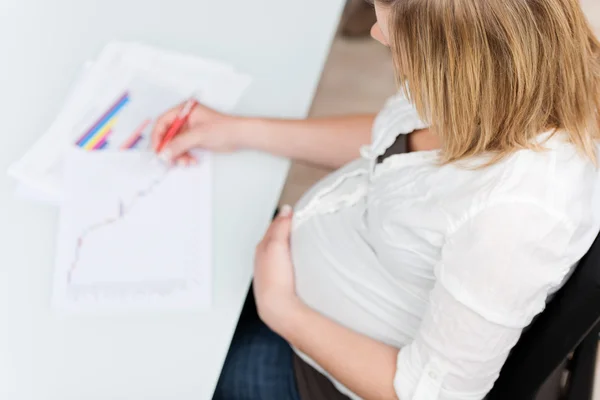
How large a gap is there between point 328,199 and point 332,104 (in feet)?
3.60

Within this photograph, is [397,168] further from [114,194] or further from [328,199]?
[114,194]

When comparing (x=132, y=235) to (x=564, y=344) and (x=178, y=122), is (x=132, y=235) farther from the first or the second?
(x=564, y=344)

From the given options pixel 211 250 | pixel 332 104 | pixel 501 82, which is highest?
pixel 501 82

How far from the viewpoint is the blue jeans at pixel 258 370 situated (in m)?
0.88

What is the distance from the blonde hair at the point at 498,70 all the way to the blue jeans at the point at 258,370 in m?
0.45

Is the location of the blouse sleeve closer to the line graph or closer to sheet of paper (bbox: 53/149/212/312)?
sheet of paper (bbox: 53/149/212/312)

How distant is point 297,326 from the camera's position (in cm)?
77

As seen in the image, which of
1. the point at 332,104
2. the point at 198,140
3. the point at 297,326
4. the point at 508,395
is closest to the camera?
the point at 508,395

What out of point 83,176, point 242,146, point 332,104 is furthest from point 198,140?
point 332,104

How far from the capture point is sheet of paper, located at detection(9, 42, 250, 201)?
0.87 m

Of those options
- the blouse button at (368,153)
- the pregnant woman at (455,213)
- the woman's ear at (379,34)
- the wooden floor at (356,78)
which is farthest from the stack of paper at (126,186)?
the wooden floor at (356,78)

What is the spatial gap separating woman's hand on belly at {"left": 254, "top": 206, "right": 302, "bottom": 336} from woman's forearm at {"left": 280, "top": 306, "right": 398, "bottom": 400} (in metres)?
0.01

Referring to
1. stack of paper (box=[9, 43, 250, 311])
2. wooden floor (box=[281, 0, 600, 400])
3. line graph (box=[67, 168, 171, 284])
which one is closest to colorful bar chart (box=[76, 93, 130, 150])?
stack of paper (box=[9, 43, 250, 311])

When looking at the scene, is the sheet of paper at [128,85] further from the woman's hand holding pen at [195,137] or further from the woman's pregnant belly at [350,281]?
the woman's pregnant belly at [350,281]
